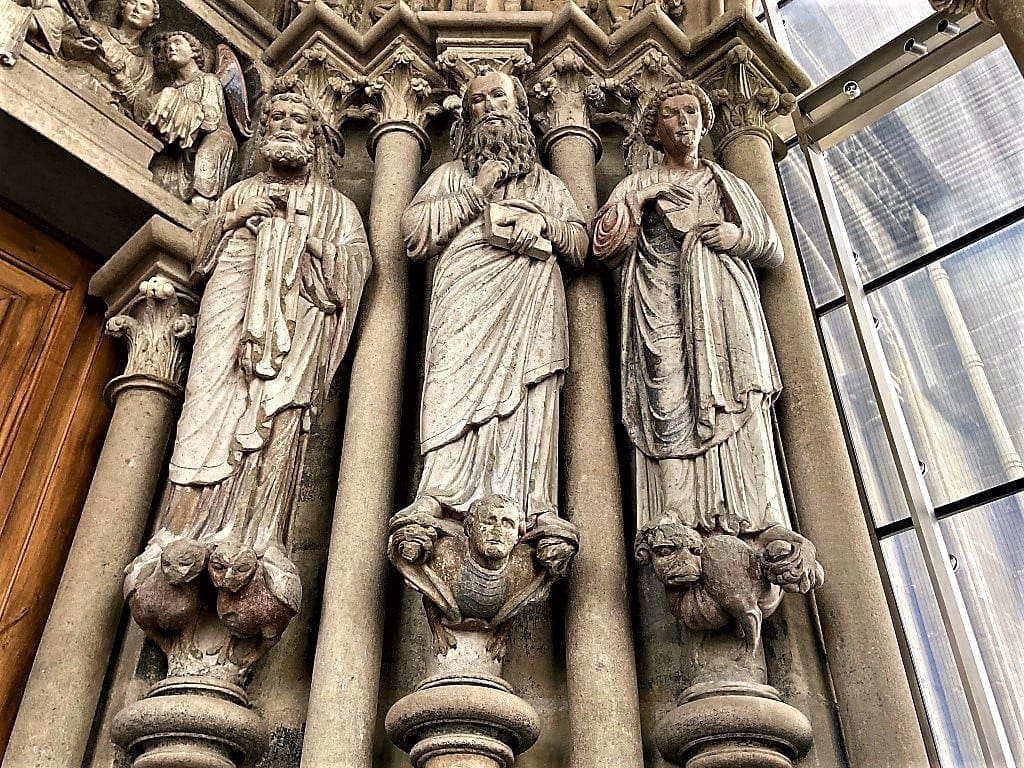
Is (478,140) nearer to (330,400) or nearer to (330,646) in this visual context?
(330,400)

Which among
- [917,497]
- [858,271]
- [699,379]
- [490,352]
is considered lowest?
[699,379]

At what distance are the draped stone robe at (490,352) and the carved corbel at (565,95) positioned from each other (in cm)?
71

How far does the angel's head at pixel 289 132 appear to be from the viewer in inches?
147

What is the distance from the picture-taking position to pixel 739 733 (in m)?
2.46

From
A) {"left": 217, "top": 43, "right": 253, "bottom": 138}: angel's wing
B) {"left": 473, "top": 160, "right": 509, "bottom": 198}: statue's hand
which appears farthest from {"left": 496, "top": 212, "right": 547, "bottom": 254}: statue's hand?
{"left": 217, "top": 43, "right": 253, "bottom": 138}: angel's wing

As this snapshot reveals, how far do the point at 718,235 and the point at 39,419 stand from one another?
258 centimetres

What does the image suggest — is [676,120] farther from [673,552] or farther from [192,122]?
[192,122]

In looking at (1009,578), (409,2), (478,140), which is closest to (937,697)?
(1009,578)

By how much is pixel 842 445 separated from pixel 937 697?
1083 millimetres

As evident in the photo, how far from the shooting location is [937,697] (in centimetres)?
361

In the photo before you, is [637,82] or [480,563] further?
[637,82]

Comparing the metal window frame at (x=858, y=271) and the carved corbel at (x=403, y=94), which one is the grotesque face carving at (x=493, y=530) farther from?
the carved corbel at (x=403, y=94)

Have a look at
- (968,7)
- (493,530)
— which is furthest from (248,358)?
(968,7)

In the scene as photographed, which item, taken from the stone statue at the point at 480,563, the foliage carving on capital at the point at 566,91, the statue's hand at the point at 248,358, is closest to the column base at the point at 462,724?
the stone statue at the point at 480,563
